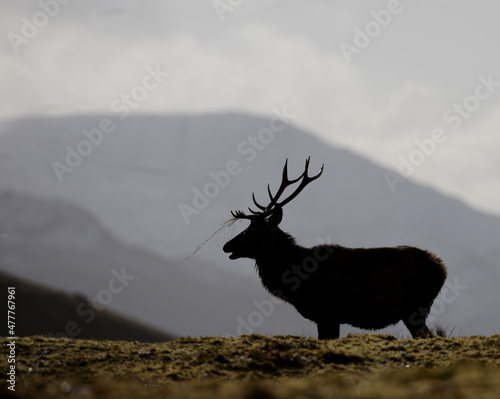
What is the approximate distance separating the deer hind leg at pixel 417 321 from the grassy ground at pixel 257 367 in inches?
71.8

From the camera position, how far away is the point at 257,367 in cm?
1115

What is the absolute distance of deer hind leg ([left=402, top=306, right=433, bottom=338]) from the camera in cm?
1558

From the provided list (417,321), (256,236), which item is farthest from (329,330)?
(256,236)

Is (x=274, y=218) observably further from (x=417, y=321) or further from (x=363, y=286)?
(x=417, y=321)

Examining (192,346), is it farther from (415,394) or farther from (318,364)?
(415,394)

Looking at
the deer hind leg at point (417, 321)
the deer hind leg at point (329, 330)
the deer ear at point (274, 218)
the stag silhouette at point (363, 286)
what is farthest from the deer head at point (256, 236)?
the deer hind leg at point (417, 321)

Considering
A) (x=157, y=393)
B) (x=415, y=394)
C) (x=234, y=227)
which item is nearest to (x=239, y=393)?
(x=157, y=393)

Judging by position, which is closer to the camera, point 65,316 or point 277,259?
point 277,259

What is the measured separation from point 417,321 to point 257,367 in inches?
222

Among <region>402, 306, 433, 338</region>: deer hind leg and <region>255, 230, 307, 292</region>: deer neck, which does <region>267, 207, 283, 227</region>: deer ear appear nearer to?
<region>255, 230, 307, 292</region>: deer neck

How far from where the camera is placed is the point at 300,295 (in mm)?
15883

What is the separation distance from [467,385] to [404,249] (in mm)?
8057

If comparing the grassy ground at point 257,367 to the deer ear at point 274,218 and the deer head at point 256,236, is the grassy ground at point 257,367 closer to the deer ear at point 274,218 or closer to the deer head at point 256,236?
the deer head at point 256,236

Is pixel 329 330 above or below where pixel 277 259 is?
below
